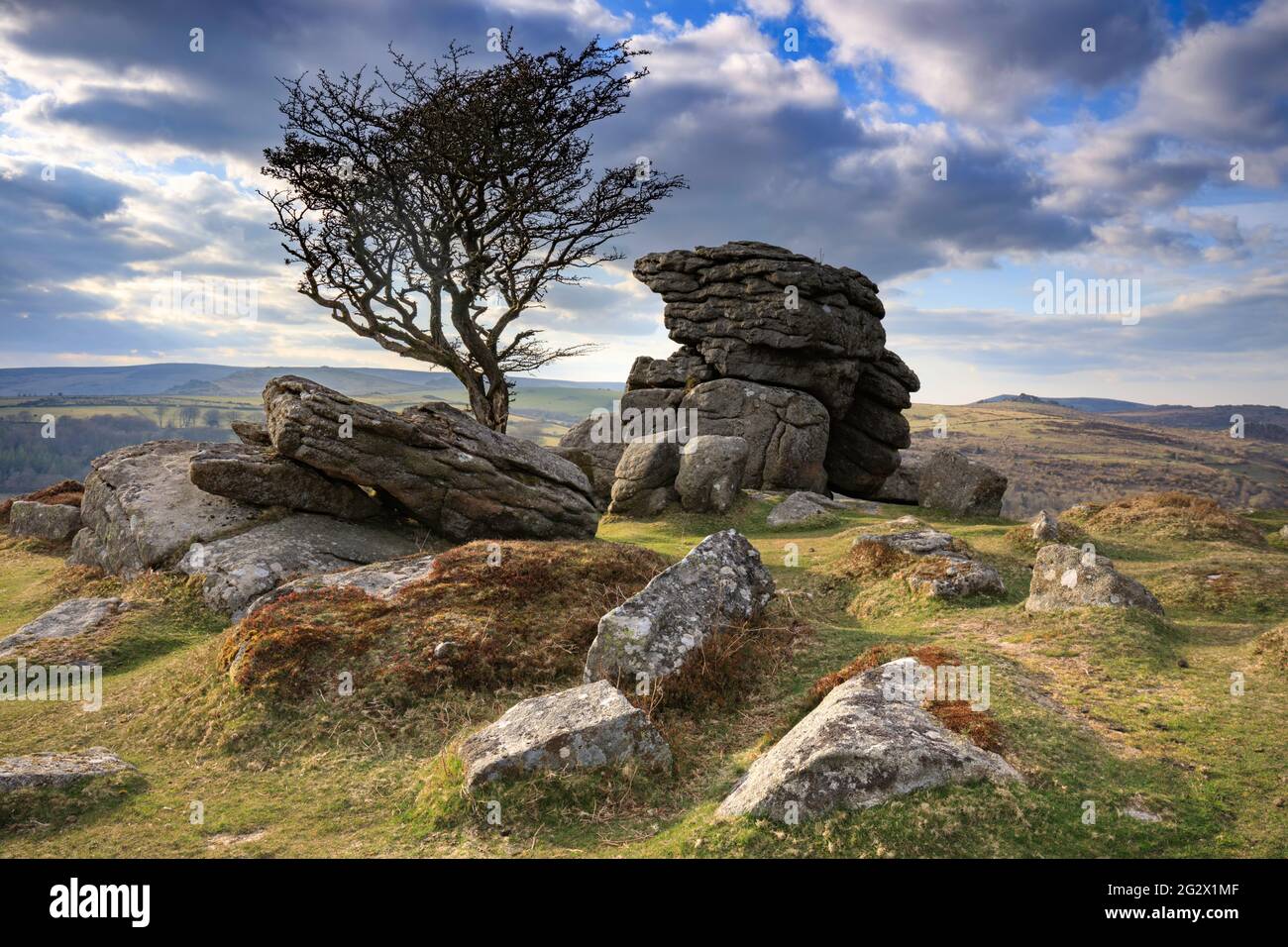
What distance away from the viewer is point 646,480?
97.6ft

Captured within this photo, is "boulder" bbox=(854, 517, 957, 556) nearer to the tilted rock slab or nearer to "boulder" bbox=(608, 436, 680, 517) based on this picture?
"boulder" bbox=(608, 436, 680, 517)

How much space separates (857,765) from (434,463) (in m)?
15.2

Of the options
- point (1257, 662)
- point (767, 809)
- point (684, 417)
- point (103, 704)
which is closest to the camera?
point (767, 809)

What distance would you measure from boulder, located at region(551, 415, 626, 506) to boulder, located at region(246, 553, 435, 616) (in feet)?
53.9

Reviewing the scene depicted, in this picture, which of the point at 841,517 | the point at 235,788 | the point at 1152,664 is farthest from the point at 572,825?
the point at 841,517

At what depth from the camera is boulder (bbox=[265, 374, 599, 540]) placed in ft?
61.2

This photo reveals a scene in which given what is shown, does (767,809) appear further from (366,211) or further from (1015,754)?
(366,211)

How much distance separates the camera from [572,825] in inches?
292

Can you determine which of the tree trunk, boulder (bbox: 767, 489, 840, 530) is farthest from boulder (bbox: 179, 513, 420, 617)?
the tree trunk

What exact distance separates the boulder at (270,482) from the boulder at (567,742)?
41.8 feet

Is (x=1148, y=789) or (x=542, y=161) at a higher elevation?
(x=542, y=161)

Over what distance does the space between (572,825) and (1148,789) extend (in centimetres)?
561

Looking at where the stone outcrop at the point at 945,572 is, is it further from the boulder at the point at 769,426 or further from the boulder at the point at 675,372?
the boulder at the point at 675,372
